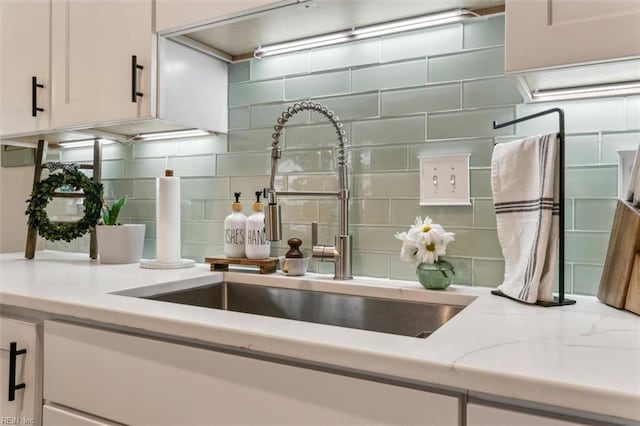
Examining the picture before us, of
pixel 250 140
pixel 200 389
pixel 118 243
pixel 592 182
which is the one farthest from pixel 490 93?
pixel 118 243

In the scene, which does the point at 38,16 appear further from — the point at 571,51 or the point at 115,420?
the point at 571,51

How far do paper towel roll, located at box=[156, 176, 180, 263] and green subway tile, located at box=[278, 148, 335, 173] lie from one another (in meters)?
0.40

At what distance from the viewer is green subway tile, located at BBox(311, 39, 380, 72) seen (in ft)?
4.69

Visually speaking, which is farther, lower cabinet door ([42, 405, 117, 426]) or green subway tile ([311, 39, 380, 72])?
green subway tile ([311, 39, 380, 72])

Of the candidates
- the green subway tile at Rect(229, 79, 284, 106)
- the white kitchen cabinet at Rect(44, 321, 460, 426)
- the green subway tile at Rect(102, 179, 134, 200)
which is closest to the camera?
the white kitchen cabinet at Rect(44, 321, 460, 426)

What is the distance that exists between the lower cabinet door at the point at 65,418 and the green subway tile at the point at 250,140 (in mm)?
967

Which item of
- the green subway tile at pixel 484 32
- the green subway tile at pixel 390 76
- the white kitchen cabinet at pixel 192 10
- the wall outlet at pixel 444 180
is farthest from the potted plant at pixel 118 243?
the green subway tile at pixel 484 32

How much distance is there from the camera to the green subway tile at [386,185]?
1.36 m

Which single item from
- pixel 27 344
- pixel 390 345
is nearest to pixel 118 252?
pixel 27 344

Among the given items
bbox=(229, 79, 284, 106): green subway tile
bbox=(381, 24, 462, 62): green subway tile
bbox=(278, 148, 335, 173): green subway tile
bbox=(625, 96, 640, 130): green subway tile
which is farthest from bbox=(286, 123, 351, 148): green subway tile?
bbox=(625, 96, 640, 130): green subway tile

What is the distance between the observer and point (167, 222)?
1.62 metres

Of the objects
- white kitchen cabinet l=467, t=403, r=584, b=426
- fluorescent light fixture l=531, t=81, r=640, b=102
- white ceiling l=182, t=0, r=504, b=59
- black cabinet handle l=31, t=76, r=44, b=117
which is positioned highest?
white ceiling l=182, t=0, r=504, b=59

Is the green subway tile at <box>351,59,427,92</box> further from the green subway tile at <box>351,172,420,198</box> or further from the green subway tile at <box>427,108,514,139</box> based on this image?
the green subway tile at <box>351,172,420,198</box>

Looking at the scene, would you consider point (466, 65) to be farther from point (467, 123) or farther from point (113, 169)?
point (113, 169)
